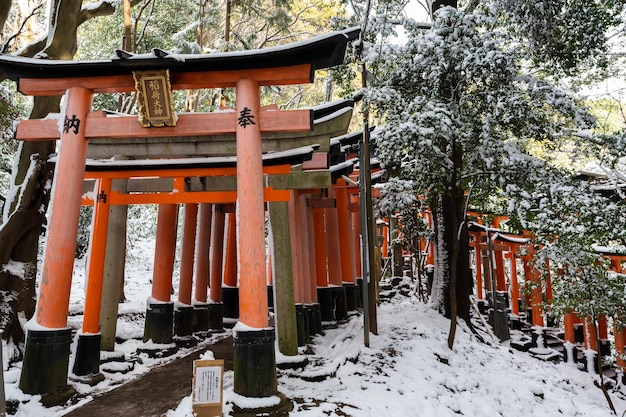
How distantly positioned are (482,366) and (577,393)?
3040 mm

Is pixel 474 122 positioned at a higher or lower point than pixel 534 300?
higher

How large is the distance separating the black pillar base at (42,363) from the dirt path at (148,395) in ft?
1.91

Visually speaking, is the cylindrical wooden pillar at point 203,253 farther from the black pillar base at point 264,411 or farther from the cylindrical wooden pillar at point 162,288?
the black pillar base at point 264,411

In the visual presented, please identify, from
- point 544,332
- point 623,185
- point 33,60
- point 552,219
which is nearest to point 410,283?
point 544,332

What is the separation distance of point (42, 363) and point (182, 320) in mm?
4698

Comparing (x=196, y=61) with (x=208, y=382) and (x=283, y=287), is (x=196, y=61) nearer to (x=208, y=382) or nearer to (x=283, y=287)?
(x=283, y=287)

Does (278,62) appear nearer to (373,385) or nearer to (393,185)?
(373,385)

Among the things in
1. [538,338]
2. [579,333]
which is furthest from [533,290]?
[538,338]

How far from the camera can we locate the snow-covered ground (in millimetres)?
6195

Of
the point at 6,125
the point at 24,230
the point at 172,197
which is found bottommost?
the point at 24,230

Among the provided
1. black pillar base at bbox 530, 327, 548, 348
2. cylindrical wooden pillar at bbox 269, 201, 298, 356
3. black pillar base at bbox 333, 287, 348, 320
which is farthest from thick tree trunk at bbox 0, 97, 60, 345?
black pillar base at bbox 530, 327, 548, 348

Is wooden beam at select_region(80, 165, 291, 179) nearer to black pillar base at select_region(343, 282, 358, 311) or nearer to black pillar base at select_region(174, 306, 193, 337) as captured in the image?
black pillar base at select_region(174, 306, 193, 337)

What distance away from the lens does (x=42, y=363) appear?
586 cm

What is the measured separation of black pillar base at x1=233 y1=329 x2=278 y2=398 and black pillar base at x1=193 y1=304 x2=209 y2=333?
5.88m
